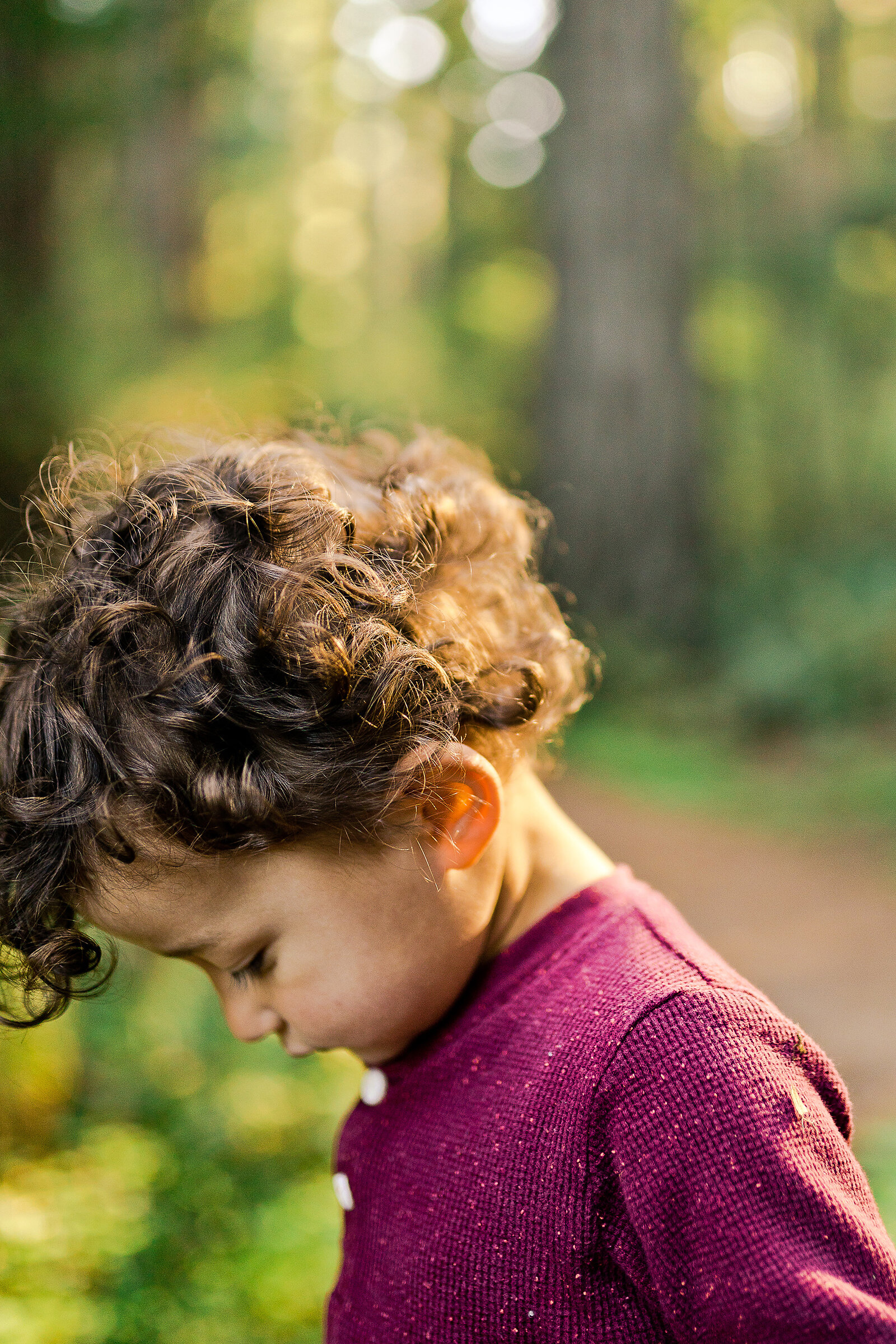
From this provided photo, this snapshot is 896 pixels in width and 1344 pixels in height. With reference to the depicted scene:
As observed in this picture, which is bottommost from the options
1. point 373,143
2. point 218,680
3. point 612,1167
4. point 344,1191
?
point 344,1191

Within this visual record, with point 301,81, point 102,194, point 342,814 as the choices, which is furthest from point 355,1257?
point 301,81

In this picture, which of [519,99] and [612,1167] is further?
[519,99]

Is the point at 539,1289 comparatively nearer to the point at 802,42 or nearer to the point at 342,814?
the point at 342,814

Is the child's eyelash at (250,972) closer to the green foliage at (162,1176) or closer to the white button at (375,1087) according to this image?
the white button at (375,1087)

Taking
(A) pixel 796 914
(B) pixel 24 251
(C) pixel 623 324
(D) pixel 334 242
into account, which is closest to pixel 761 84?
(C) pixel 623 324

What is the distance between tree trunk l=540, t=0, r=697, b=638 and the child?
20.4 feet

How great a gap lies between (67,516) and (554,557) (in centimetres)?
625

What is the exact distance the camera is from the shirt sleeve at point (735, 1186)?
912 mm

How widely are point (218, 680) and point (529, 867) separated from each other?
52cm

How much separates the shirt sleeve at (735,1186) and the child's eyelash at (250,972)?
0.41m

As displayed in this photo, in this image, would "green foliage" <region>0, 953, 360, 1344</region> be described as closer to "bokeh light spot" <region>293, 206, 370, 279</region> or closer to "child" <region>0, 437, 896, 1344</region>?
"child" <region>0, 437, 896, 1344</region>

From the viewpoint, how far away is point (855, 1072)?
304cm

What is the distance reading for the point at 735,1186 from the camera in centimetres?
95

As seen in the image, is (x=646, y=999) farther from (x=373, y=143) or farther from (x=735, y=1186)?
(x=373, y=143)
